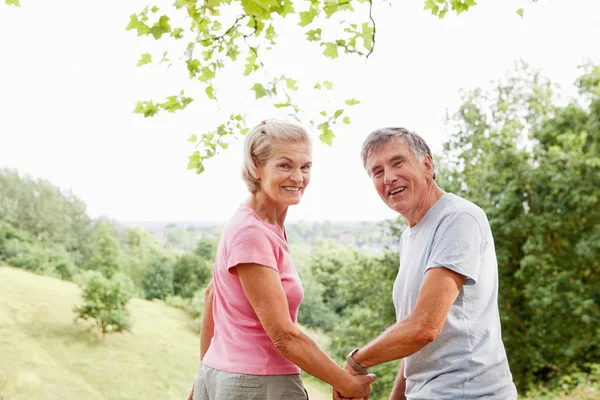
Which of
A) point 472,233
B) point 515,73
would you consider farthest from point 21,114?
point 515,73

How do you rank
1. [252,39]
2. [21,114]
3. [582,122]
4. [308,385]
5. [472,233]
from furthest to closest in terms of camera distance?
[308,385], [582,122], [21,114], [252,39], [472,233]

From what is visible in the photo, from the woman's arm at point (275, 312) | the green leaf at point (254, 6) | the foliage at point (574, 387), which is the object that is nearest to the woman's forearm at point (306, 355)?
the woman's arm at point (275, 312)

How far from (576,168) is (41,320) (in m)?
4.73

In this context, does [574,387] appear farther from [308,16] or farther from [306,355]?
[306,355]

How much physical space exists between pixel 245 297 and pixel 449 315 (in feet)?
1.31

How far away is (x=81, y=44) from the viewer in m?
4.83

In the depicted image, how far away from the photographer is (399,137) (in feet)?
4.26

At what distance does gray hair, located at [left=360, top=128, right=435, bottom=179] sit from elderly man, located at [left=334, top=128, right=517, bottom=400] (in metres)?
0.06

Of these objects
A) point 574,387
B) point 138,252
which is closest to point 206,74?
point 138,252

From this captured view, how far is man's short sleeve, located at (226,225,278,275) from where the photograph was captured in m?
1.18

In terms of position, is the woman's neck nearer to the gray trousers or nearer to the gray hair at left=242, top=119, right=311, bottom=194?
the gray hair at left=242, top=119, right=311, bottom=194

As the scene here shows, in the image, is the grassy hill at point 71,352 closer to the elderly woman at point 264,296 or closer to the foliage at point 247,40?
the foliage at point 247,40

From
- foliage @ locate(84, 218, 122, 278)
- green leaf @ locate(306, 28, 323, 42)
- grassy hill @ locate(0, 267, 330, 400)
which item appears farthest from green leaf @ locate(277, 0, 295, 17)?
foliage @ locate(84, 218, 122, 278)

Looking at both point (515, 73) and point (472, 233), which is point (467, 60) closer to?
point (515, 73)
